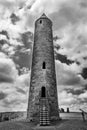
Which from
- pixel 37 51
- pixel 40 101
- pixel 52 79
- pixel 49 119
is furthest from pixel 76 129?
pixel 37 51

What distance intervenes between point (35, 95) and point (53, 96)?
2565 millimetres

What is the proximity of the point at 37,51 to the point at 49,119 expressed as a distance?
10458 mm

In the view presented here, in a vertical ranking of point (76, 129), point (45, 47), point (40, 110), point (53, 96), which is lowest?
point (76, 129)

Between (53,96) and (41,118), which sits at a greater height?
(53,96)

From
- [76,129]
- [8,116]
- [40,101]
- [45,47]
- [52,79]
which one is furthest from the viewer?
[8,116]

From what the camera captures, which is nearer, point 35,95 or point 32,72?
point 35,95

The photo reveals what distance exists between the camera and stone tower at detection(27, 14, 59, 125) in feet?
73.3

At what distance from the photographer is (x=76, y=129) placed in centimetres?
1703

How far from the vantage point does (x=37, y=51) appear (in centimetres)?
2619

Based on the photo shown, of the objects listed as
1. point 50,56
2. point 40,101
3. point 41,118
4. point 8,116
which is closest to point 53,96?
point 40,101

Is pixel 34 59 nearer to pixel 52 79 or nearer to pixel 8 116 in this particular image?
pixel 52 79

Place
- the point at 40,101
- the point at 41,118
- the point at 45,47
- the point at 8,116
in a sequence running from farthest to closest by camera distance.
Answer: the point at 8,116 < the point at 45,47 < the point at 40,101 < the point at 41,118

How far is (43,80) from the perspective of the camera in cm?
2384

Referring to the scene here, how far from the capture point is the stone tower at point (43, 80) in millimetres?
22344
